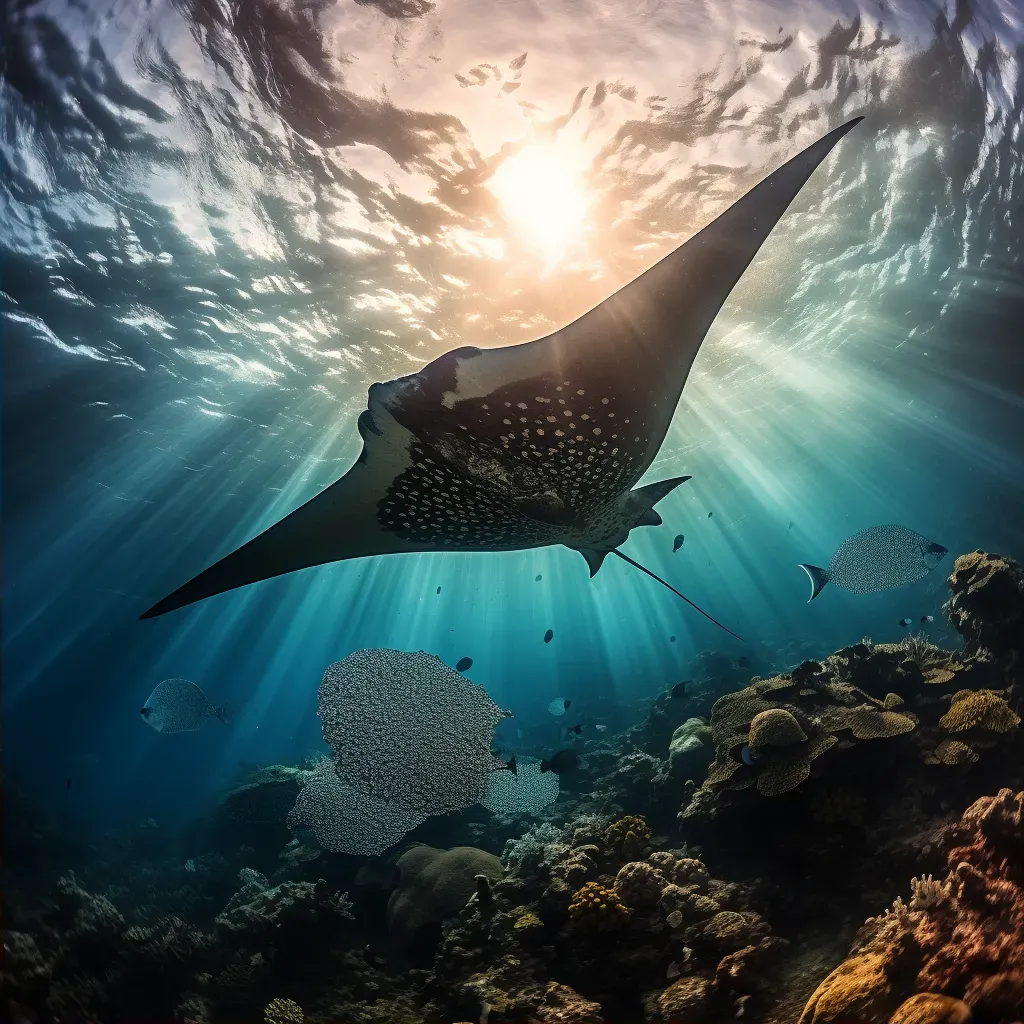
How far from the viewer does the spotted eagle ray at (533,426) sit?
3.22 metres

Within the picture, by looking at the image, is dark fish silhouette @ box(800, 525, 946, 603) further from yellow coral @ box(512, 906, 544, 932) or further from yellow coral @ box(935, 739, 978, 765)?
yellow coral @ box(512, 906, 544, 932)

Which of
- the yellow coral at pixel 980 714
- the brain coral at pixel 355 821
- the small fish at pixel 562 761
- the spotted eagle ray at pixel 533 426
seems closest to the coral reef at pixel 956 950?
the yellow coral at pixel 980 714

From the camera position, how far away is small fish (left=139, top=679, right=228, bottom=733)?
12.7 m

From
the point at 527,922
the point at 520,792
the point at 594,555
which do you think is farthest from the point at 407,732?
the point at 520,792

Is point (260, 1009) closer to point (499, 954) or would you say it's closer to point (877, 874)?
point (499, 954)

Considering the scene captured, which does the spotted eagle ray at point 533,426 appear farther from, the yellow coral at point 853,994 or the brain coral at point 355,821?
the brain coral at point 355,821

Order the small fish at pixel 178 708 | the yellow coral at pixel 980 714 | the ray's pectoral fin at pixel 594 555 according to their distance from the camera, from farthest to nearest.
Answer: the small fish at pixel 178 708 → the ray's pectoral fin at pixel 594 555 → the yellow coral at pixel 980 714

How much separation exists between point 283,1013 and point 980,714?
821 centimetres

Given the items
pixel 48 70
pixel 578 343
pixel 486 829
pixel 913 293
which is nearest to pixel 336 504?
Result: pixel 578 343

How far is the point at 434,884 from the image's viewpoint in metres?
6.94

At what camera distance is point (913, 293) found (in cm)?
1523

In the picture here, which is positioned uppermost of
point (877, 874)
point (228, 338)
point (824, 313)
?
point (824, 313)

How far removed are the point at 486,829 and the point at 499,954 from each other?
5645 millimetres

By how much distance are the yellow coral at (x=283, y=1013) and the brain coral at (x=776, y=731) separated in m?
5.73
